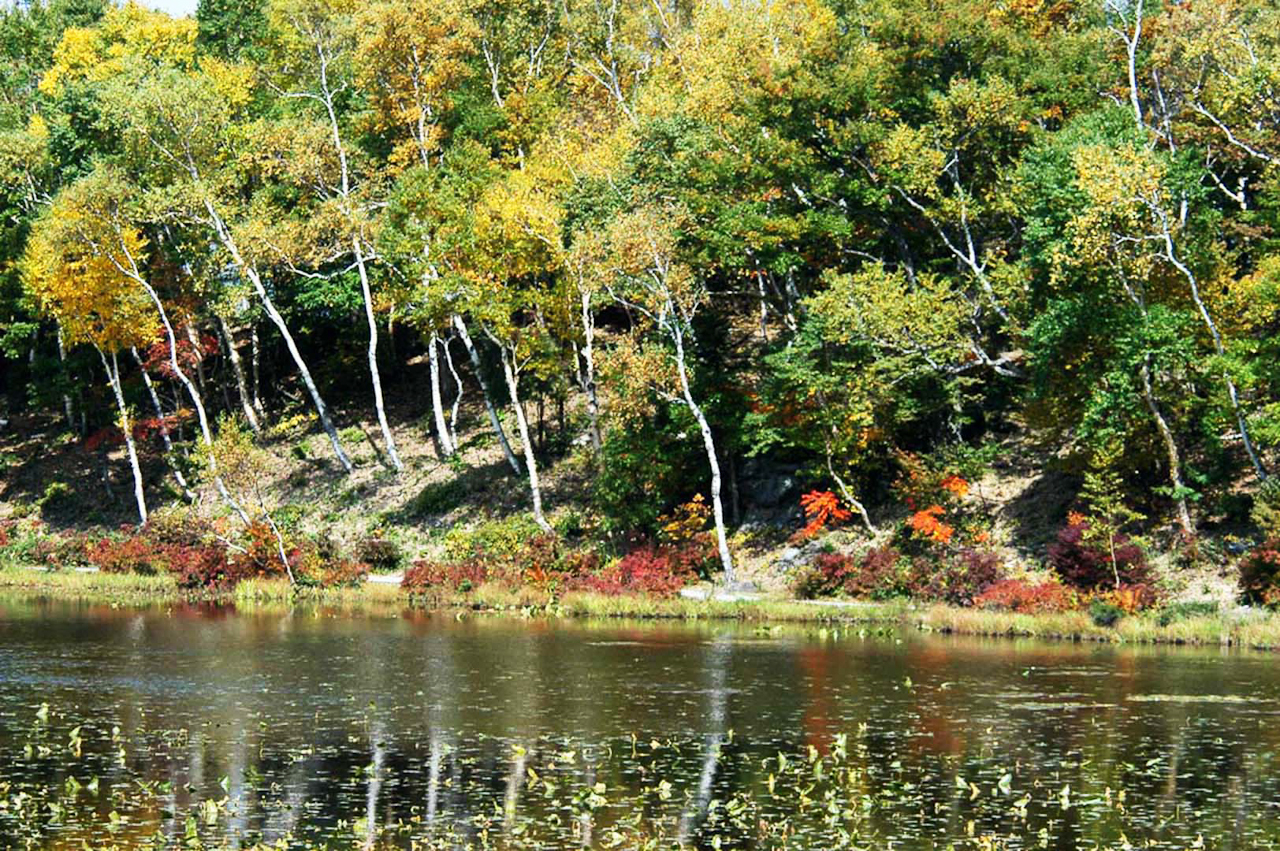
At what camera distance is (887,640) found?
147ft

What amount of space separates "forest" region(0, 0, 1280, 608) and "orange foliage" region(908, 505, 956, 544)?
0.17 m

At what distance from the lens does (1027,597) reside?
46.4 meters

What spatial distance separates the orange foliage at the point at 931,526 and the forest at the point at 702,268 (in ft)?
0.55

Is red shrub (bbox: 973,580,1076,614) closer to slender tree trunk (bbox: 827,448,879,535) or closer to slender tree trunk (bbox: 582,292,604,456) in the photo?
slender tree trunk (bbox: 827,448,879,535)

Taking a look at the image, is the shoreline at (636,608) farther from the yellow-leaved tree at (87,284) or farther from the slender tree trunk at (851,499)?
the yellow-leaved tree at (87,284)

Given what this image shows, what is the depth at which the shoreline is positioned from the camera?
4347 cm

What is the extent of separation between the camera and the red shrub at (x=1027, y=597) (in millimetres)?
45781

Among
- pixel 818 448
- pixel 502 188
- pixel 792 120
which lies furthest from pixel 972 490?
pixel 502 188

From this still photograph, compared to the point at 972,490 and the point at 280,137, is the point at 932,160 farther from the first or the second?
the point at 280,137

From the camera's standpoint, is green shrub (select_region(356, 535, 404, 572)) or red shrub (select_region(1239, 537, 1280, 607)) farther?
green shrub (select_region(356, 535, 404, 572))

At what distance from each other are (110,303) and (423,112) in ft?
49.1

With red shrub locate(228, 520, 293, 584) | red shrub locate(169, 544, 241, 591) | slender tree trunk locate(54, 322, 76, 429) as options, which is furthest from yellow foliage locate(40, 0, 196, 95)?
red shrub locate(228, 520, 293, 584)

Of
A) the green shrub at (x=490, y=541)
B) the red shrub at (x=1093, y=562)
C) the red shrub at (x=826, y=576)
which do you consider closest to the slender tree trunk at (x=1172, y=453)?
the red shrub at (x=1093, y=562)

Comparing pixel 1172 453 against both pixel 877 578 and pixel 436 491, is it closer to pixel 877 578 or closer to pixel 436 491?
pixel 877 578
